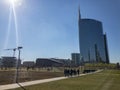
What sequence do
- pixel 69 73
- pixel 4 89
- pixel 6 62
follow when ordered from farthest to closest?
1. pixel 6 62
2. pixel 69 73
3. pixel 4 89

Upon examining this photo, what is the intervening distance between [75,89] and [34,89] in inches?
166

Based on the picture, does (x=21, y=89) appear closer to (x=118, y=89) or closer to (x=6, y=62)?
(x=118, y=89)

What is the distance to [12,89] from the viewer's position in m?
18.0

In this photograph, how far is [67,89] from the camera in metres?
19.0

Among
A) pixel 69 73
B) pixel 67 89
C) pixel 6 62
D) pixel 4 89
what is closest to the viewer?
pixel 4 89

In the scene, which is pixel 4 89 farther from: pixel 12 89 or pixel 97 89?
pixel 97 89

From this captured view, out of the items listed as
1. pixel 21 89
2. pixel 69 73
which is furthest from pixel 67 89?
pixel 69 73

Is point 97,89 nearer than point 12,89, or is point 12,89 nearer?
point 12,89

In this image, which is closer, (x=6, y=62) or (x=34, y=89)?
(x=34, y=89)

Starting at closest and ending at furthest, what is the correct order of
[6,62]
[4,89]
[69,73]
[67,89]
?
[4,89]
[67,89]
[69,73]
[6,62]

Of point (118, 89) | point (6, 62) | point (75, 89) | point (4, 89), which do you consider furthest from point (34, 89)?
point (6, 62)

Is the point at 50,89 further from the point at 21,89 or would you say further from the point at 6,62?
the point at 6,62

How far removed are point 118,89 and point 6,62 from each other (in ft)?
524

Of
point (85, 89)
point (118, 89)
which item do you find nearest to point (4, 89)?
point (85, 89)
